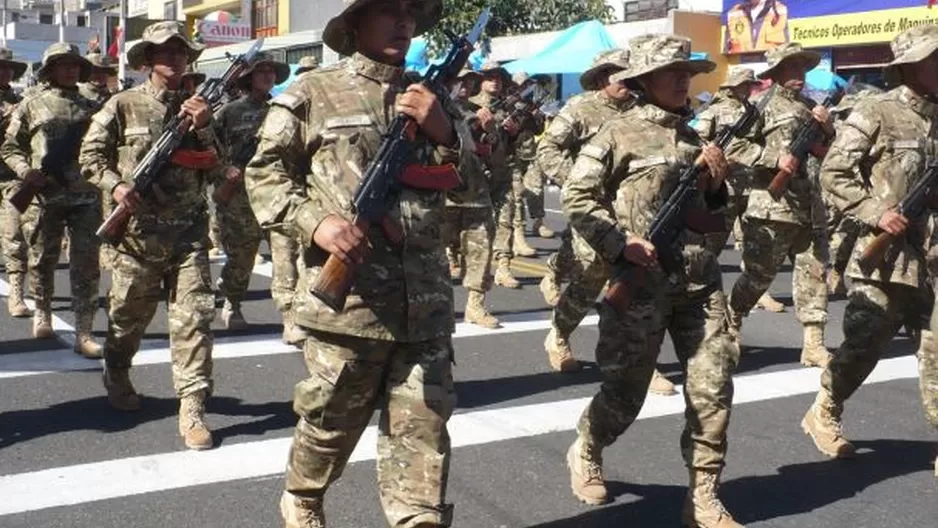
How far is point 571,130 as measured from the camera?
7.79 meters

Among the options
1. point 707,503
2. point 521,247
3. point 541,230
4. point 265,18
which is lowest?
point 541,230

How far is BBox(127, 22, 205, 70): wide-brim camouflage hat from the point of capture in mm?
5711

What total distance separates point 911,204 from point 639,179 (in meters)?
1.44

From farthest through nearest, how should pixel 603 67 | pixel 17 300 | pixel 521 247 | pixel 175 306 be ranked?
pixel 521 247, pixel 17 300, pixel 603 67, pixel 175 306

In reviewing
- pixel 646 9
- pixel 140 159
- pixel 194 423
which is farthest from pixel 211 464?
pixel 646 9

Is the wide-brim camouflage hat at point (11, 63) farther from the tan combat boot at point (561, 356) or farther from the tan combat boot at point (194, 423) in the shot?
the tan combat boot at point (561, 356)

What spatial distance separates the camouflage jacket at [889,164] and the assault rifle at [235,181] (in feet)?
13.3

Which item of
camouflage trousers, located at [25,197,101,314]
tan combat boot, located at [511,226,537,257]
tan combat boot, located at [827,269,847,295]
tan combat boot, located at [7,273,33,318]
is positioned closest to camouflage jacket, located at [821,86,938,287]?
Result: camouflage trousers, located at [25,197,101,314]

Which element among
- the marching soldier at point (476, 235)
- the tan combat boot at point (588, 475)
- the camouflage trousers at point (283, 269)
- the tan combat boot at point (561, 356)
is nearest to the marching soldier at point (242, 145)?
the camouflage trousers at point (283, 269)

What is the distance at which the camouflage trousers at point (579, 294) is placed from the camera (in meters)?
7.01

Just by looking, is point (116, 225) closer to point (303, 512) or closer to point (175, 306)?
point (175, 306)

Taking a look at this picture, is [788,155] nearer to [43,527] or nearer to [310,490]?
[310,490]

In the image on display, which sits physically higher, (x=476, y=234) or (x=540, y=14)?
(x=540, y=14)

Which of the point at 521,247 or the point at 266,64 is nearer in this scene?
the point at 266,64
